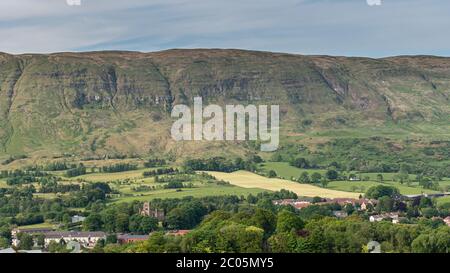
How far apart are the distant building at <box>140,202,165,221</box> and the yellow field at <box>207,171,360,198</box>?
27462 mm

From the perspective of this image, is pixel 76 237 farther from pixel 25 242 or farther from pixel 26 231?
pixel 26 231

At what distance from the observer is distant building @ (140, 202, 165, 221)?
9238cm

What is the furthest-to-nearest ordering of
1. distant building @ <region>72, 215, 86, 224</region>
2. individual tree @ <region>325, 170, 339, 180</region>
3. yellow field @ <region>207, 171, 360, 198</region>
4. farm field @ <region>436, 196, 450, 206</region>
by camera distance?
individual tree @ <region>325, 170, 339, 180</region>
yellow field @ <region>207, 171, 360, 198</region>
farm field @ <region>436, 196, 450, 206</region>
distant building @ <region>72, 215, 86, 224</region>

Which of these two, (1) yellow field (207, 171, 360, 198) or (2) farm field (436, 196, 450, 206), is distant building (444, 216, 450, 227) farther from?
(1) yellow field (207, 171, 360, 198)

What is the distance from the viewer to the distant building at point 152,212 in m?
92.4

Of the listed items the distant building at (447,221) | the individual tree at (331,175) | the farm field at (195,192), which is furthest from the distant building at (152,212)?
the individual tree at (331,175)

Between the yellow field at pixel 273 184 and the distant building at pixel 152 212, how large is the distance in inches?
1081

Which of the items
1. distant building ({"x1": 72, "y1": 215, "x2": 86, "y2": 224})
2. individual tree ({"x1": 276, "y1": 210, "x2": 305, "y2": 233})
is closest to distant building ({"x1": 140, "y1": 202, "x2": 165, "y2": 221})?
distant building ({"x1": 72, "y1": 215, "x2": 86, "y2": 224})

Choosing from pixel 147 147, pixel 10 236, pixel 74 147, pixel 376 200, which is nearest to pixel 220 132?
pixel 147 147
